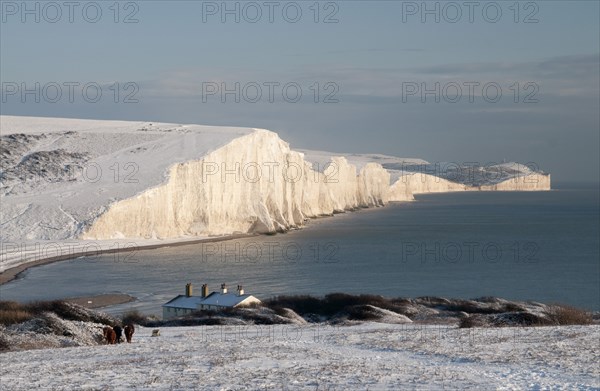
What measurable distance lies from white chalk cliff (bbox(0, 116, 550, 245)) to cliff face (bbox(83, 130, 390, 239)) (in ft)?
0.24

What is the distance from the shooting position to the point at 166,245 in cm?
5509

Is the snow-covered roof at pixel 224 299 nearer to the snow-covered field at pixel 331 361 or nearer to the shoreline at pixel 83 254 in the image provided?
the snow-covered field at pixel 331 361

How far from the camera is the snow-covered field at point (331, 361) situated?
10.4 m

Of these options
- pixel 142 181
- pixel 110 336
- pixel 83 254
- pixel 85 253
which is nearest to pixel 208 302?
pixel 110 336

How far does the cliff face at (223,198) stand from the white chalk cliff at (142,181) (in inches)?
2.9

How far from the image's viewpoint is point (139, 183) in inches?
2281

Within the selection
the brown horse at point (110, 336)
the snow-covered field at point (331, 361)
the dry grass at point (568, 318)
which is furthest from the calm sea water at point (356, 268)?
the snow-covered field at point (331, 361)

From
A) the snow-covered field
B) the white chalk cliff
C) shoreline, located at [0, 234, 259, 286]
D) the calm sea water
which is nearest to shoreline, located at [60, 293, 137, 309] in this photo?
the calm sea water

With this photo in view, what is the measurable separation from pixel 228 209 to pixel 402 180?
90010 millimetres

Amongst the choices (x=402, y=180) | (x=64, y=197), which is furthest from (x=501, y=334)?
(x=402, y=180)

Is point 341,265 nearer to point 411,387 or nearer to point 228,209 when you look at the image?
point 228,209

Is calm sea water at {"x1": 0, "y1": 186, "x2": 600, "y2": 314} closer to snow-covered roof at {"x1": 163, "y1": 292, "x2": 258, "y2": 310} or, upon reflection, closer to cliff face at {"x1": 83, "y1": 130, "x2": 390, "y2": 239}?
cliff face at {"x1": 83, "y1": 130, "x2": 390, "y2": 239}

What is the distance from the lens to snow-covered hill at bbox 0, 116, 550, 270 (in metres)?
53.6

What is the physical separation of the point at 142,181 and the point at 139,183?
0.42m
